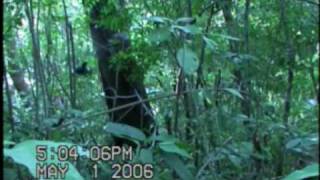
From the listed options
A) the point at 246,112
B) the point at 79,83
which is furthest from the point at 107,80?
the point at 246,112

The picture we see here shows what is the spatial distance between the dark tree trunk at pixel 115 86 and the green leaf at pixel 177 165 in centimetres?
41

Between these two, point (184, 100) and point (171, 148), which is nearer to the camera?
point (171, 148)

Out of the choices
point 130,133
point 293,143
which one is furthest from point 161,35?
point 293,143

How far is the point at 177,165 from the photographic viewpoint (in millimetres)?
1062

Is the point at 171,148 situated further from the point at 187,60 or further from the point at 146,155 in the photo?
the point at 187,60

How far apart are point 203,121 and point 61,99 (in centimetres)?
51

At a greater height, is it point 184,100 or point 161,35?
point 161,35

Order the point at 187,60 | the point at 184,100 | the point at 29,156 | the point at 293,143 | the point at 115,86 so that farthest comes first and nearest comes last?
the point at 115,86 → the point at 184,100 → the point at 187,60 → the point at 293,143 → the point at 29,156

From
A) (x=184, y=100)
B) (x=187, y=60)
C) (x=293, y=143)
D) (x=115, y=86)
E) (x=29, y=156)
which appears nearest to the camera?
(x=29, y=156)

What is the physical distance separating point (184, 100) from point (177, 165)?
394 millimetres

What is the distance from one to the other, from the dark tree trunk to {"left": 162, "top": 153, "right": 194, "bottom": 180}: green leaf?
41 centimetres

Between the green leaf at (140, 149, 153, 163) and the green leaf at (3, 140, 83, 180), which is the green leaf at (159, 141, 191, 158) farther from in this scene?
the green leaf at (3, 140, 83, 180)

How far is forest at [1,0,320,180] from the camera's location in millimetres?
1059

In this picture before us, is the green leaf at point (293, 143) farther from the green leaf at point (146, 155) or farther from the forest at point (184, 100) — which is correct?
the green leaf at point (146, 155)
